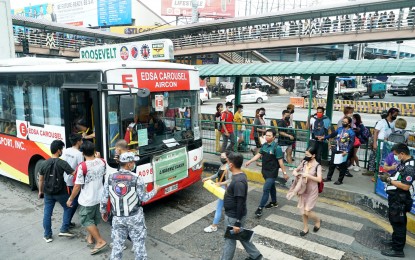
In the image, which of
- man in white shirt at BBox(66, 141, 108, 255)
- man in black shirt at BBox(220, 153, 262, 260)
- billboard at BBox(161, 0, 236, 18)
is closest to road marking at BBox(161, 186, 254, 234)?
man in white shirt at BBox(66, 141, 108, 255)

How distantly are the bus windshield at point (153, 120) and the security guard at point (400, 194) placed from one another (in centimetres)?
373

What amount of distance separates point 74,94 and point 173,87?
1.90 meters

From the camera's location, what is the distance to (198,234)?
554cm

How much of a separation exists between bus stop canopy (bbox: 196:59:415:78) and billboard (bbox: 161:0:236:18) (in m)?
43.9

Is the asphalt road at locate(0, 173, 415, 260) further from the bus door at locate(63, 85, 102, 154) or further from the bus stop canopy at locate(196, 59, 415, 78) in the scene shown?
the bus stop canopy at locate(196, 59, 415, 78)

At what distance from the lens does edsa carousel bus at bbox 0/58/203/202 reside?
215 inches

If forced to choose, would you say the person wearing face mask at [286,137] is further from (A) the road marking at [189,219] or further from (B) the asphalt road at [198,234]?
(A) the road marking at [189,219]

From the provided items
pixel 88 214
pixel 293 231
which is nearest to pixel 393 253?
pixel 293 231

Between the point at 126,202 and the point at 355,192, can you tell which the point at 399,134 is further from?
the point at 126,202

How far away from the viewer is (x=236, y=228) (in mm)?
3893

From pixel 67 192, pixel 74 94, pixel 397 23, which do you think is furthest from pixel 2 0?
pixel 397 23

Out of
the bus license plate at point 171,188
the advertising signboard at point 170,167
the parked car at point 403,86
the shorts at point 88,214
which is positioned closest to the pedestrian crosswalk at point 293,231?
the bus license plate at point 171,188

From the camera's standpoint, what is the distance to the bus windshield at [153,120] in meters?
5.45

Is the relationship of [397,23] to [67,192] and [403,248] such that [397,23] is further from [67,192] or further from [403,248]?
[67,192]
